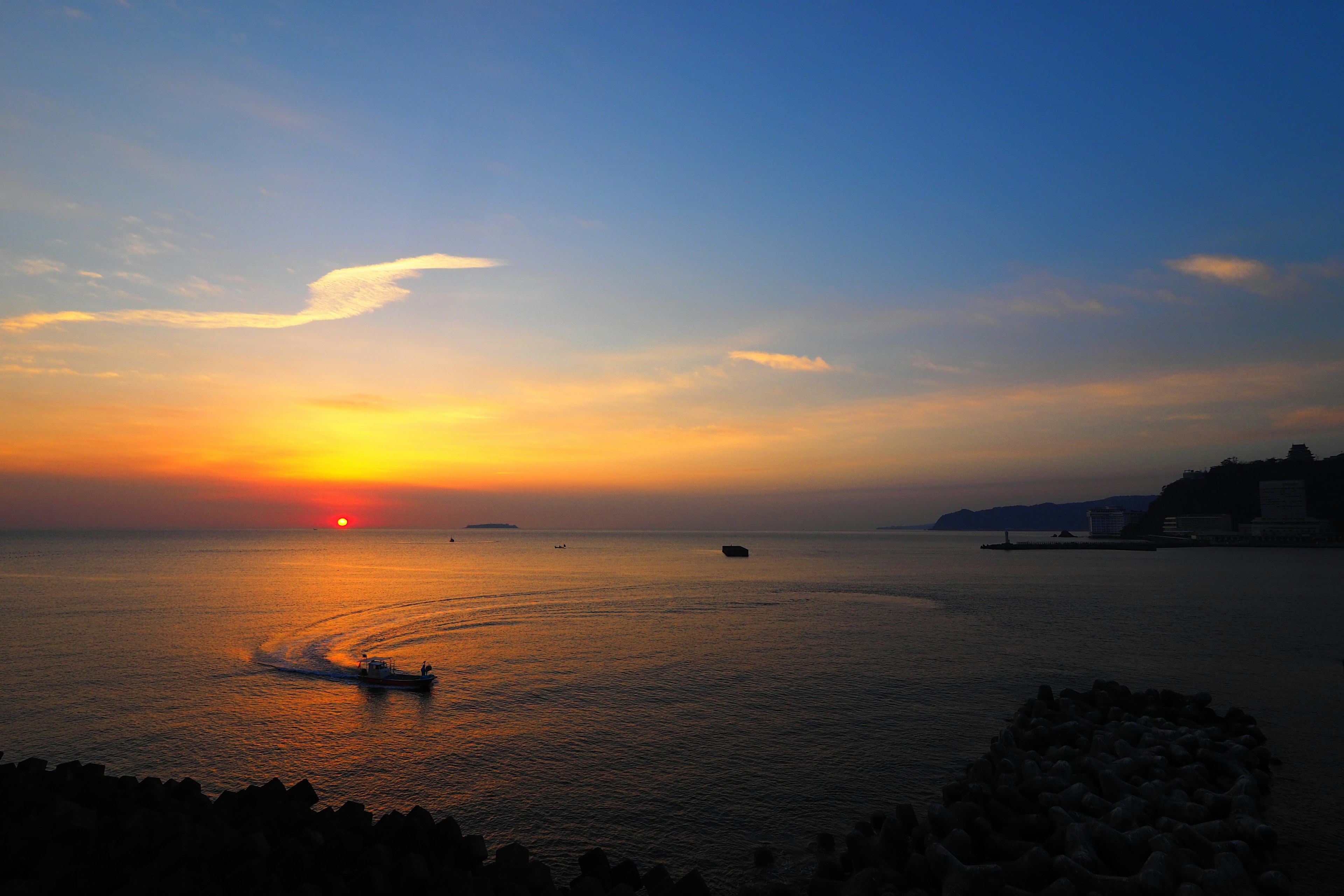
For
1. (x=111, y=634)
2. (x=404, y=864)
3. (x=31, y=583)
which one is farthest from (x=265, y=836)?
(x=31, y=583)

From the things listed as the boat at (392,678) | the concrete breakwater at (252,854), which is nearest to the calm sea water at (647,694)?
the boat at (392,678)

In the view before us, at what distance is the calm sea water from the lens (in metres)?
21.4

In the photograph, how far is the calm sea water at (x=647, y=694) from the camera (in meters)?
21.4

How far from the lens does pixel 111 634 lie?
54.2 meters

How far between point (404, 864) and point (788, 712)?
2129cm

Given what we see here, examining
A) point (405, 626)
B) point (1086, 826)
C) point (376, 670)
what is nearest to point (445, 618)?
point (405, 626)

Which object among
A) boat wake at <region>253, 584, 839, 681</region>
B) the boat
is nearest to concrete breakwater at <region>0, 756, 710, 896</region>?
the boat

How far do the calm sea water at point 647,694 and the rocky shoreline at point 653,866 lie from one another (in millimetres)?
2009

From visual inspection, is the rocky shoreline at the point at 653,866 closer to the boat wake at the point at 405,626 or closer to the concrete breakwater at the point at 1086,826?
the concrete breakwater at the point at 1086,826

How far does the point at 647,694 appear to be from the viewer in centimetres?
3556

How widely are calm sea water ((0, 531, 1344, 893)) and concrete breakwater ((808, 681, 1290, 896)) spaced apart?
1.49 meters

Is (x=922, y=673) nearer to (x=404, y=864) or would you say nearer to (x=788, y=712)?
(x=788, y=712)

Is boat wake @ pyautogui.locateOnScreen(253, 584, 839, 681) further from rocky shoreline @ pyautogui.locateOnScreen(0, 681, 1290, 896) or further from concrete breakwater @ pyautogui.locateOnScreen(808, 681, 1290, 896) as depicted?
concrete breakwater @ pyautogui.locateOnScreen(808, 681, 1290, 896)

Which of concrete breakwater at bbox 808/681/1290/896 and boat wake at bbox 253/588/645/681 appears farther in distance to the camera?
boat wake at bbox 253/588/645/681
